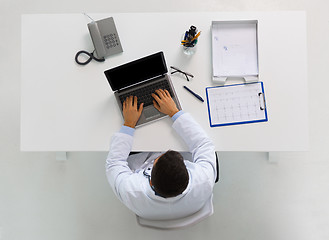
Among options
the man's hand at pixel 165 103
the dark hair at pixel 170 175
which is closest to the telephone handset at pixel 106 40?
the man's hand at pixel 165 103

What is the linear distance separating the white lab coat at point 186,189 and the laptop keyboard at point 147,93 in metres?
0.16

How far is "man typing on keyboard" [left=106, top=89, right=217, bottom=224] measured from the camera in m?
1.10

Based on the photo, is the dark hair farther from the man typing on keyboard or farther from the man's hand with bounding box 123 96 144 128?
the man's hand with bounding box 123 96 144 128

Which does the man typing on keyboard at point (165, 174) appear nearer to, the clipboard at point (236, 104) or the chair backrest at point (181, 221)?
the chair backrest at point (181, 221)

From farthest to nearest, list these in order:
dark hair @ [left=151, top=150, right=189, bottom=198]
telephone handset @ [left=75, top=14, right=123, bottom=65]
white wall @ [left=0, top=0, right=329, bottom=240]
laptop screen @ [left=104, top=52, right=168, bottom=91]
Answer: white wall @ [left=0, top=0, right=329, bottom=240], telephone handset @ [left=75, top=14, right=123, bottom=65], laptop screen @ [left=104, top=52, right=168, bottom=91], dark hair @ [left=151, top=150, right=189, bottom=198]

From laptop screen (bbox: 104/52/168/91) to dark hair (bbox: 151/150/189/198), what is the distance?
1.49 feet

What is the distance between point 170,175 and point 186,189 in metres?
0.15

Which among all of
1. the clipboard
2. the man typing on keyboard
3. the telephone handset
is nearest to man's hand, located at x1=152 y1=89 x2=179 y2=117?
the man typing on keyboard
